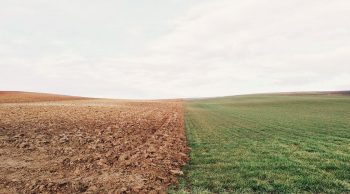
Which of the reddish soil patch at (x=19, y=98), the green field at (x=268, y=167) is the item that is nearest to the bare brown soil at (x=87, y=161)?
the green field at (x=268, y=167)

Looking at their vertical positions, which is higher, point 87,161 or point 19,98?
point 19,98

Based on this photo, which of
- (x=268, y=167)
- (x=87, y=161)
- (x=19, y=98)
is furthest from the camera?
(x=19, y=98)

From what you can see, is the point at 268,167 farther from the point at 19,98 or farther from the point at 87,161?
the point at 19,98

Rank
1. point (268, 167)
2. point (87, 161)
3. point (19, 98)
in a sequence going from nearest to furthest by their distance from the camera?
point (268, 167) → point (87, 161) → point (19, 98)

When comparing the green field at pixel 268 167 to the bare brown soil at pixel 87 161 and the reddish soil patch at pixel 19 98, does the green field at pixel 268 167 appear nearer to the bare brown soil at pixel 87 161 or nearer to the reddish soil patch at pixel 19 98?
the bare brown soil at pixel 87 161

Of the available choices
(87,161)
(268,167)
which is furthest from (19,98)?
(268,167)

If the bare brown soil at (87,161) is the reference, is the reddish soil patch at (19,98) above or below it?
above

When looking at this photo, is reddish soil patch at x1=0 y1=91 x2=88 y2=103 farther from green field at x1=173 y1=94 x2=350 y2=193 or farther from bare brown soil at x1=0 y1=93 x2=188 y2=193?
green field at x1=173 y1=94 x2=350 y2=193

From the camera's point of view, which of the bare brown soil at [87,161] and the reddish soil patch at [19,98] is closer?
the bare brown soil at [87,161]

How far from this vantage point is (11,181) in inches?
418

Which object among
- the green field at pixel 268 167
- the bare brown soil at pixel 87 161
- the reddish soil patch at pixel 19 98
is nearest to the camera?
the green field at pixel 268 167

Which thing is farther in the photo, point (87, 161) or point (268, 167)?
point (87, 161)

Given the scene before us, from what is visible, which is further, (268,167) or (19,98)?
(19,98)

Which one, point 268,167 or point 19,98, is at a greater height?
point 19,98
